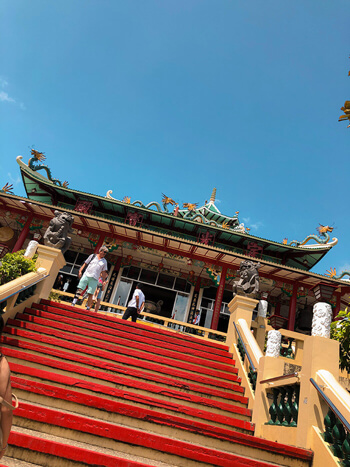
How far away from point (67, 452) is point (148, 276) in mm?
14389

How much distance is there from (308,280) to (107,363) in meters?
11.7

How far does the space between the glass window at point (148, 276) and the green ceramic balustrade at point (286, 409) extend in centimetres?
1274

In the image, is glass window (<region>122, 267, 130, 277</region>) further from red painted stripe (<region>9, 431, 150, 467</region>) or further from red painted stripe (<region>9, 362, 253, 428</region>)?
red painted stripe (<region>9, 431, 150, 467</region>)

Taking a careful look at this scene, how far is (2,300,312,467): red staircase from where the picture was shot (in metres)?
3.07

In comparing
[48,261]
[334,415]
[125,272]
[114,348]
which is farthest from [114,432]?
[125,272]

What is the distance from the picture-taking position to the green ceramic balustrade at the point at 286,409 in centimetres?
399

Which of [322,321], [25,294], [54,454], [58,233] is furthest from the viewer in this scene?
[58,233]

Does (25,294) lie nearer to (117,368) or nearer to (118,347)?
(118,347)

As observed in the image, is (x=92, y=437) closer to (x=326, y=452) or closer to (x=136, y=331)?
(x=326, y=452)

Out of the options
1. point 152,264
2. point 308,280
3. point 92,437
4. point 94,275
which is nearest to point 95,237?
point 152,264

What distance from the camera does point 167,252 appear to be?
15188 mm

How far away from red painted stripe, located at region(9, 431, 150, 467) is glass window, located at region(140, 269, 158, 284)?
14.3 meters

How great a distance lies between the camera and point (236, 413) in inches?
191

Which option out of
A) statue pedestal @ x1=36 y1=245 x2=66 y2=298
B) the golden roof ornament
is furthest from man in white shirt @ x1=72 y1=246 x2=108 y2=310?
the golden roof ornament
